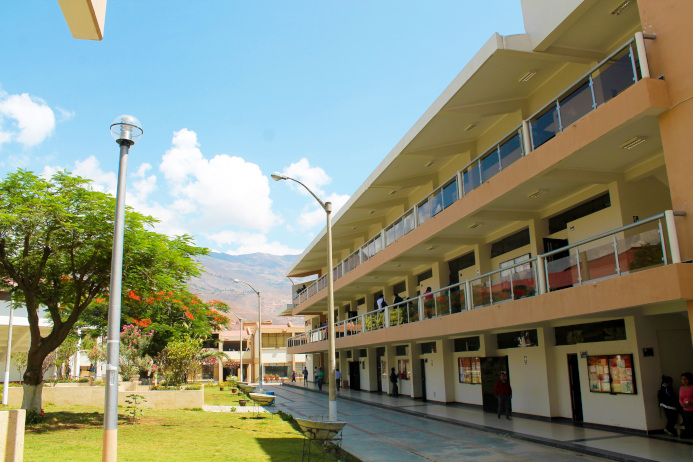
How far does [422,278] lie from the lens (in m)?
28.2

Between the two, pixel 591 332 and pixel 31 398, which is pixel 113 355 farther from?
pixel 591 332

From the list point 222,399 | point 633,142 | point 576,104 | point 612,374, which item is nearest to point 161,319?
point 222,399

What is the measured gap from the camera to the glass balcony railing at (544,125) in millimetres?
11727

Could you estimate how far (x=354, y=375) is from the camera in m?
40.1

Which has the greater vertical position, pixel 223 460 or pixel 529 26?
pixel 529 26

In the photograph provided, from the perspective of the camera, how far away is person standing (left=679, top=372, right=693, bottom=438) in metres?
12.4

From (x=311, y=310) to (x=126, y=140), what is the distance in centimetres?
3926

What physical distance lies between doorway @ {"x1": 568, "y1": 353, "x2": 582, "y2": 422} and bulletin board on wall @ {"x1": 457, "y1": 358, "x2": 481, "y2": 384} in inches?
226

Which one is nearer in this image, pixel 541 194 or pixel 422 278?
pixel 541 194

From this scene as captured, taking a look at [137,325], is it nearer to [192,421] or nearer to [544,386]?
[192,421]

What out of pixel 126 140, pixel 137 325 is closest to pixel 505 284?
pixel 126 140

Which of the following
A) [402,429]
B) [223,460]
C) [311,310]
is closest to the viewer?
[223,460]

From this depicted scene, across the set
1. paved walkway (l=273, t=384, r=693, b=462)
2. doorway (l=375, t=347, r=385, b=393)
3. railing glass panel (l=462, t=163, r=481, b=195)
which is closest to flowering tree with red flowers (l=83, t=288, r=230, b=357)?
doorway (l=375, t=347, r=385, b=393)

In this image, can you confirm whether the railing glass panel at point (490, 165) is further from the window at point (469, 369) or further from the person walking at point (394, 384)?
the person walking at point (394, 384)
